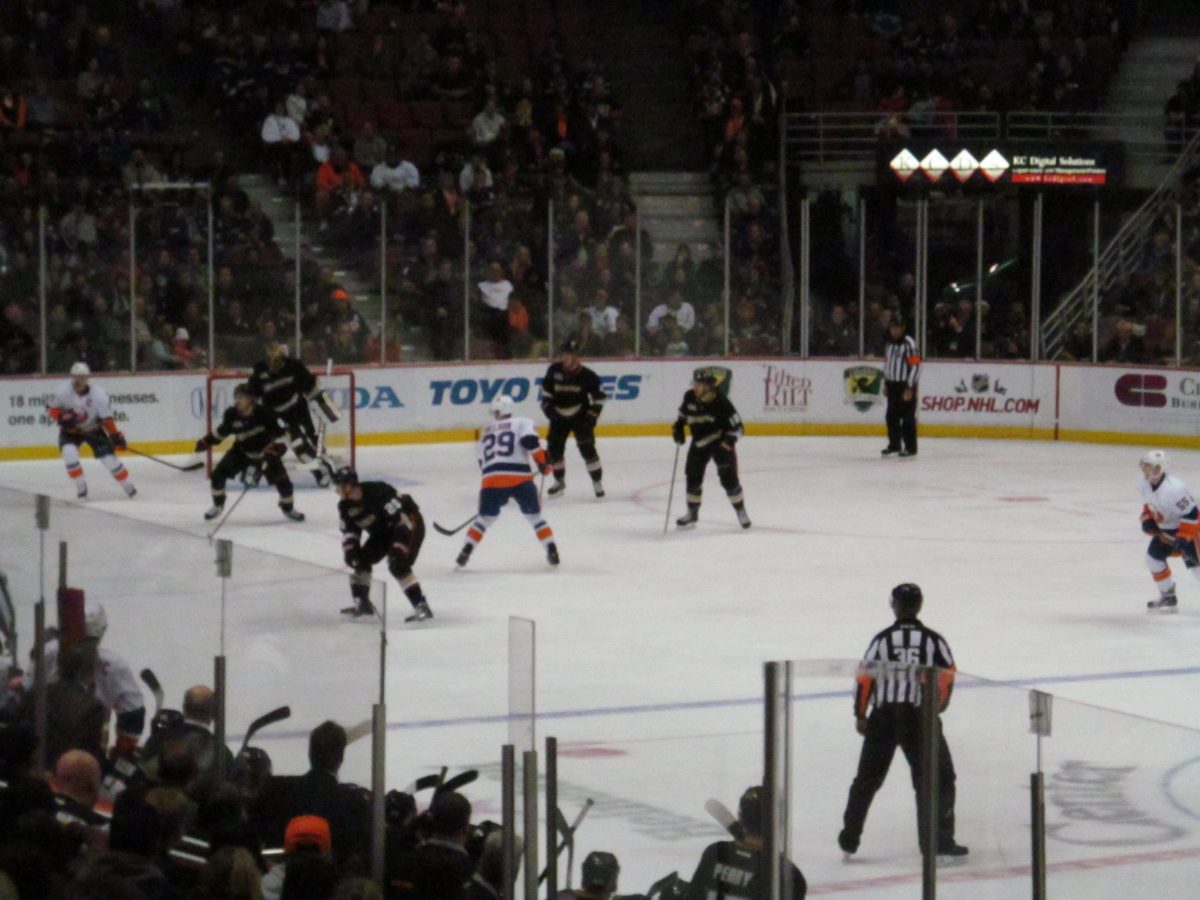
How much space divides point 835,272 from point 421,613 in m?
11.3

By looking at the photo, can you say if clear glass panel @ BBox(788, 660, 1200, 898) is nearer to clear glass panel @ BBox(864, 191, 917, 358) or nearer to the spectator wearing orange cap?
the spectator wearing orange cap

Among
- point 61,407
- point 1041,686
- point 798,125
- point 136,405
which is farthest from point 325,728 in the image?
point 798,125

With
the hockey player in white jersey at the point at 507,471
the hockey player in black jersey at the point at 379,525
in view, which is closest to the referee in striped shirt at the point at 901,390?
the hockey player in white jersey at the point at 507,471

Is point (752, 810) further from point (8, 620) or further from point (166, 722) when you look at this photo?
point (8, 620)

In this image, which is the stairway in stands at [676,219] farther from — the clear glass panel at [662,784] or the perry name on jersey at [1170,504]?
the clear glass panel at [662,784]

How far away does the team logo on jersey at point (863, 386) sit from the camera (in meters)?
22.7

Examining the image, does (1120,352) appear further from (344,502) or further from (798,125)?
(344,502)

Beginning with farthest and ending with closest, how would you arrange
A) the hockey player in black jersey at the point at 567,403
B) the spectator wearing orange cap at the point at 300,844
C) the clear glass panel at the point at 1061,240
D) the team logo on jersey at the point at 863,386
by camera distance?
1. the clear glass panel at the point at 1061,240
2. the team logo on jersey at the point at 863,386
3. the hockey player in black jersey at the point at 567,403
4. the spectator wearing orange cap at the point at 300,844

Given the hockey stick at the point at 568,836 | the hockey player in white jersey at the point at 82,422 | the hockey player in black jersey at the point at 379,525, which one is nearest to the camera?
the hockey stick at the point at 568,836

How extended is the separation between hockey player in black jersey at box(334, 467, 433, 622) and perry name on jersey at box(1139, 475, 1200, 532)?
4.24 m

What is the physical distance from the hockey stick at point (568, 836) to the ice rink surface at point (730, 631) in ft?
0.15

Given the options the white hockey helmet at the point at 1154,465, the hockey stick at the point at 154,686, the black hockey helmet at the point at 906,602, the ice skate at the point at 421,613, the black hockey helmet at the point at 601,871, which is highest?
the white hockey helmet at the point at 1154,465

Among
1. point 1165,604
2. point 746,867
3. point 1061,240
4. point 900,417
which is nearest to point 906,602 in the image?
point 746,867

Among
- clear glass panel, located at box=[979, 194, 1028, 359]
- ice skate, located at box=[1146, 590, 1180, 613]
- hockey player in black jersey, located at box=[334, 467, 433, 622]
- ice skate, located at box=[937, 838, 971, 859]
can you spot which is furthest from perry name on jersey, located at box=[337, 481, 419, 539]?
clear glass panel, located at box=[979, 194, 1028, 359]
